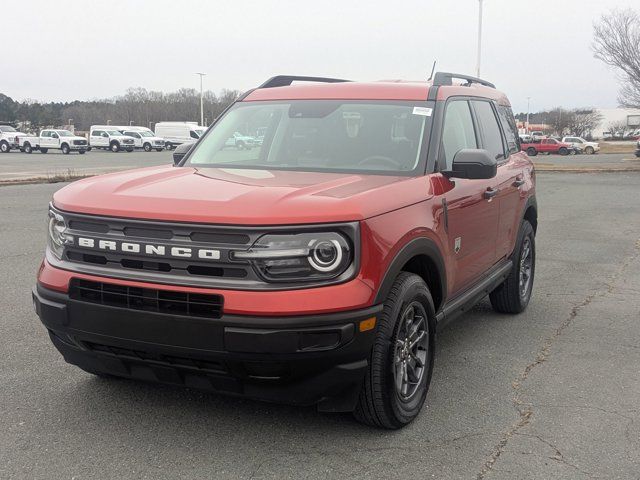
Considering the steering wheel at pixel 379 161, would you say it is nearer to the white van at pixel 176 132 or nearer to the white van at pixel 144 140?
the white van at pixel 144 140

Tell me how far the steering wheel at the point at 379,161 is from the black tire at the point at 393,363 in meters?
0.86

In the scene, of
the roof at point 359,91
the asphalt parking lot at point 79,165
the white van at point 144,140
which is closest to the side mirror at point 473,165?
the roof at point 359,91

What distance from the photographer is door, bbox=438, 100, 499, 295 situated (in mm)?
4203

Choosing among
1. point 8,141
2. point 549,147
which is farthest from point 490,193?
point 549,147

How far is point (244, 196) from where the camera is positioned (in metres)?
3.22

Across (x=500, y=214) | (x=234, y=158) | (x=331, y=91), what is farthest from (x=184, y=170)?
(x=500, y=214)

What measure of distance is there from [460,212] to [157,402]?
2.22m

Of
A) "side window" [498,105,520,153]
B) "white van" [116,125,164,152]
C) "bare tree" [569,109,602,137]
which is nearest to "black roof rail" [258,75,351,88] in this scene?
"side window" [498,105,520,153]

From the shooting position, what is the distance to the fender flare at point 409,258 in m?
3.26

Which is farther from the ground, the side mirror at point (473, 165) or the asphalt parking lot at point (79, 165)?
the side mirror at point (473, 165)

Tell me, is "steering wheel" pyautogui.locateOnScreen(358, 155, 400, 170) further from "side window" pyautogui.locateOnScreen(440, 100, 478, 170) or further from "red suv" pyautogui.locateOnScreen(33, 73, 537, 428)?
"side window" pyautogui.locateOnScreen(440, 100, 478, 170)

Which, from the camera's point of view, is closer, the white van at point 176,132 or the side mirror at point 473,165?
the side mirror at point 473,165

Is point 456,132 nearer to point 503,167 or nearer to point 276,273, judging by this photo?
point 503,167

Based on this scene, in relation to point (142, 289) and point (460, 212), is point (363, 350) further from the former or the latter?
point (460, 212)
